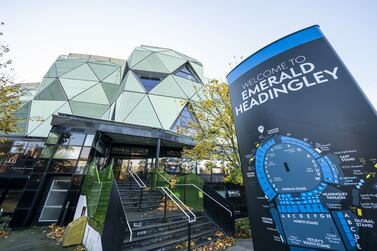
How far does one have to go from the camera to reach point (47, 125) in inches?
568

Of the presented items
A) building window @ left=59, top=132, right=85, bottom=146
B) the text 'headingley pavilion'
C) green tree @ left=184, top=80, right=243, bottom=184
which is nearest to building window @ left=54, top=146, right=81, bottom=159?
the text 'headingley pavilion'

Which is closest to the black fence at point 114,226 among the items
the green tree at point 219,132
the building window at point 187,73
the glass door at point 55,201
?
the green tree at point 219,132

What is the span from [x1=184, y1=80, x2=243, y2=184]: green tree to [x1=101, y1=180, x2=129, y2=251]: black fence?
14.8 ft

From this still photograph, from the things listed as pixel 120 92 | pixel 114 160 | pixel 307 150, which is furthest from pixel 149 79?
pixel 307 150

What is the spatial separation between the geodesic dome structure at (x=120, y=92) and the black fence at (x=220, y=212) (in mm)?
6745

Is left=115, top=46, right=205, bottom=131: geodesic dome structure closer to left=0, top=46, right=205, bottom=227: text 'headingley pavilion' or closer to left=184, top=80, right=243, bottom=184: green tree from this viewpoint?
left=0, top=46, right=205, bottom=227: text 'headingley pavilion'

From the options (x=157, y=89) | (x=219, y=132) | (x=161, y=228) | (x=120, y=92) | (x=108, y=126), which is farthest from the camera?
(x=157, y=89)

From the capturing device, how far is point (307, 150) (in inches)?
59.3

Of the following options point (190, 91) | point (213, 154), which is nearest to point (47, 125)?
point (190, 91)

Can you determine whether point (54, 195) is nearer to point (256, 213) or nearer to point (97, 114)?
point (97, 114)

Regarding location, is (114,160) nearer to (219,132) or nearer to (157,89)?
(157,89)

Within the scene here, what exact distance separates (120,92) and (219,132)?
38.8 ft

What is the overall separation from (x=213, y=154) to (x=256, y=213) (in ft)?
21.4

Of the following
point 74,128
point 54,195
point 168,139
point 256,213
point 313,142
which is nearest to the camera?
point 313,142
